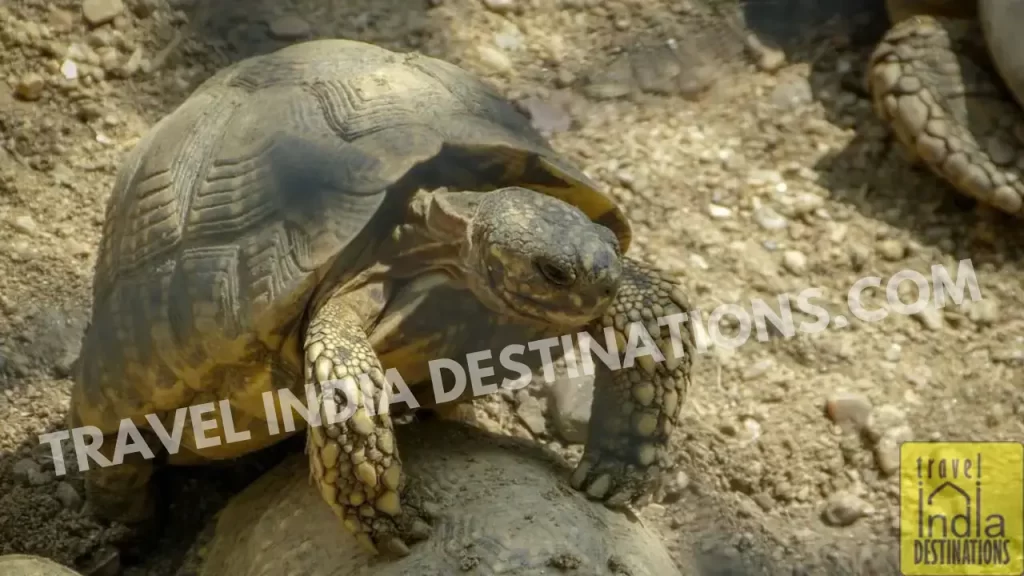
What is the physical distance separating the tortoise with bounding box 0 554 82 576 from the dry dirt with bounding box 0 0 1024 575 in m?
0.65

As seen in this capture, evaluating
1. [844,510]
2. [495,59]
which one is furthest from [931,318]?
[495,59]

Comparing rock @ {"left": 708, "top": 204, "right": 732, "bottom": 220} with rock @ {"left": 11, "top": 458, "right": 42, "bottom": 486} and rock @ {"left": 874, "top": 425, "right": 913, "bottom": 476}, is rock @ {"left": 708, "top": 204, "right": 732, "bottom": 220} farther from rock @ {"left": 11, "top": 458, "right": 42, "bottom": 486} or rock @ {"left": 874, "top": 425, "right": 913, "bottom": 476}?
rock @ {"left": 11, "top": 458, "right": 42, "bottom": 486}

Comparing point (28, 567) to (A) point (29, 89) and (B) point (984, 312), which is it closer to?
(A) point (29, 89)

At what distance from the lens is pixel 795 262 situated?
11.5ft

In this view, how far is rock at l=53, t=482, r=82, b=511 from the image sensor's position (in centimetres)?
286

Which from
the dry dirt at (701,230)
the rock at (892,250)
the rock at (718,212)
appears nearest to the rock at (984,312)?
the dry dirt at (701,230)

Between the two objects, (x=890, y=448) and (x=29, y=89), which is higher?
(x=29, y=89)

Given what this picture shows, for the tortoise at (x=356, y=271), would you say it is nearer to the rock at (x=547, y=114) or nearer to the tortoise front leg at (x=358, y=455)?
the tortoise front leg at (x=358, y=455)

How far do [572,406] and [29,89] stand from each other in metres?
2.12

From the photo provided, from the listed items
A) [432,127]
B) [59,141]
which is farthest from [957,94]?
[59,141]

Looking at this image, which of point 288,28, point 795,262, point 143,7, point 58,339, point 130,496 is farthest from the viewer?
point 288,28

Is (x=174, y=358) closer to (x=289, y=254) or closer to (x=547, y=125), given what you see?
(x=289, y=254)

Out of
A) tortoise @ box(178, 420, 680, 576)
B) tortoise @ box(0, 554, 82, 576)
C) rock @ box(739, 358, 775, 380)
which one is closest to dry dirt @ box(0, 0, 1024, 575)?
rock @ box(739, 358, 775, 380)

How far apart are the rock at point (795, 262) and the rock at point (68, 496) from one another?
7.14 ft
